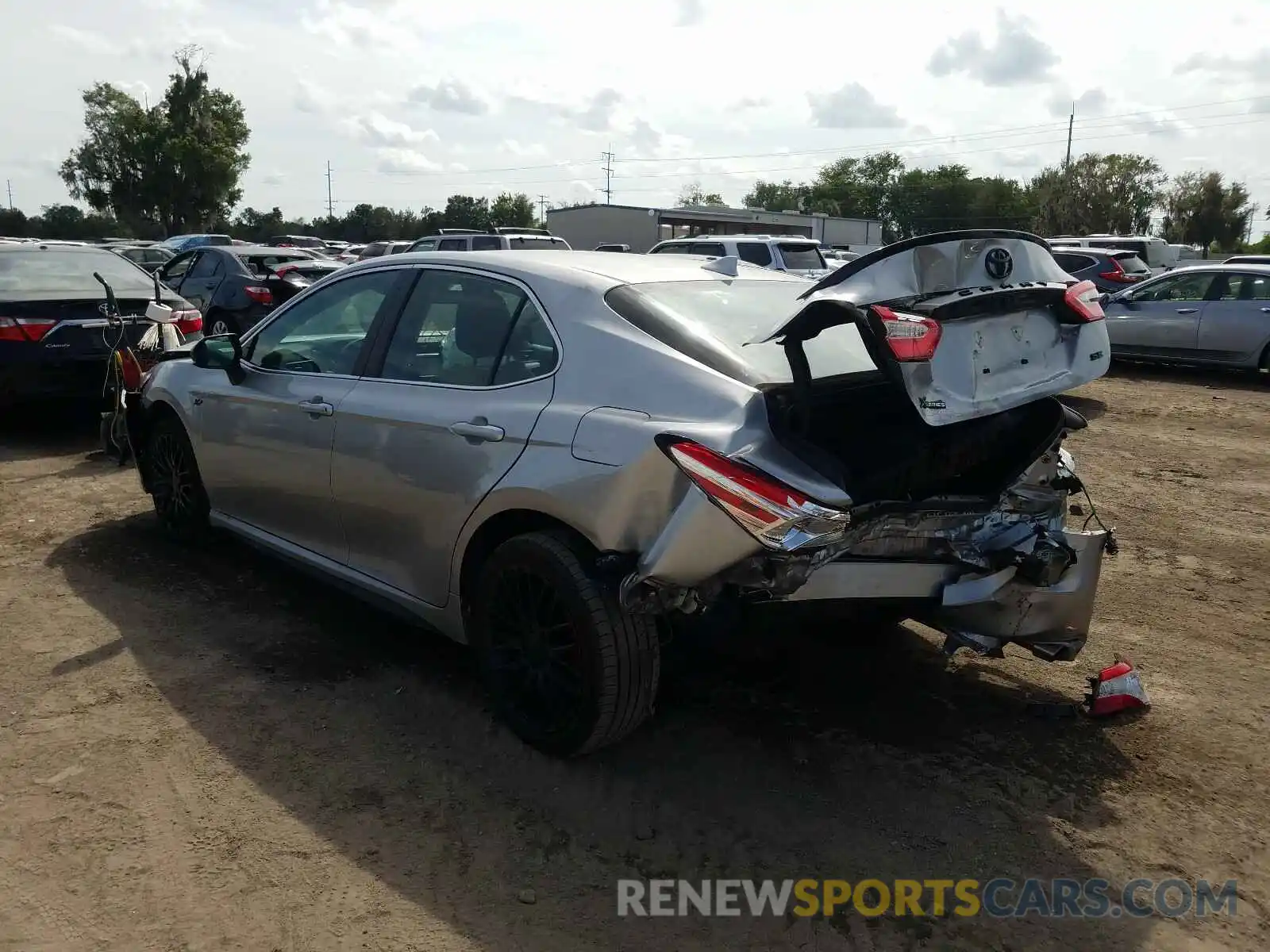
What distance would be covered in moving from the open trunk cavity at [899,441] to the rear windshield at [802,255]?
14.0m

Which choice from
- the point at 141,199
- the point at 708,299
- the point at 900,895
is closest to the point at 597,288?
the point at 708,299

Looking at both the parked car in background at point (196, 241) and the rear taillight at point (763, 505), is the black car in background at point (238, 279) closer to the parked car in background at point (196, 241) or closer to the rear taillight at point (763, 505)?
the rear taillight at point (763, 505)

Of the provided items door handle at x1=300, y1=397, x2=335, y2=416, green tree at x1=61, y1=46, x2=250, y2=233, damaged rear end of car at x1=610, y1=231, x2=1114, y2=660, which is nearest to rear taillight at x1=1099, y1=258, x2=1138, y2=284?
damaged rear end of car at x1=610, y1=231, x2=1114, y2=660

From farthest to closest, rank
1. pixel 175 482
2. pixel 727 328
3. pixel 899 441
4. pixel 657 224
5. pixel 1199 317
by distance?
pixel 657 224 → pixel 1199 317 → pixel 175 482 → pixel 727 328 → pixel 899 441

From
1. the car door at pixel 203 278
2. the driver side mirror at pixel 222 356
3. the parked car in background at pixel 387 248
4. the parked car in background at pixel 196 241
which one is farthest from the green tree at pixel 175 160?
the driver side mirror at pixel 222 356

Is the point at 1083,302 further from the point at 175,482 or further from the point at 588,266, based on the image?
the point at 175,482

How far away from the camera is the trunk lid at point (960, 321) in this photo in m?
2.83

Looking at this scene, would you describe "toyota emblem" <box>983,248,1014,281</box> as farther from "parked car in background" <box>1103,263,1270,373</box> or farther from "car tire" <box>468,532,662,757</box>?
"parked car in background" <box>1103,263,1270,373</box>

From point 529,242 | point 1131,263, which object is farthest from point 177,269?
point 1131,263

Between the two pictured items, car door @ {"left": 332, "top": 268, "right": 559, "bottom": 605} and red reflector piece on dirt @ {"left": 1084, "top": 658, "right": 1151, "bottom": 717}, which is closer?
car door @ {"left": 332, "top": 268, "right": 559, "bottom": 605}

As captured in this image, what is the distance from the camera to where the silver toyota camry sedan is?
287cm

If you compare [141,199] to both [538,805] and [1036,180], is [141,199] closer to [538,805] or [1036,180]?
[538,805]

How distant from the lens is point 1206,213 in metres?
65.1

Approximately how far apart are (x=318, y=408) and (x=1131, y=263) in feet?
61.4
